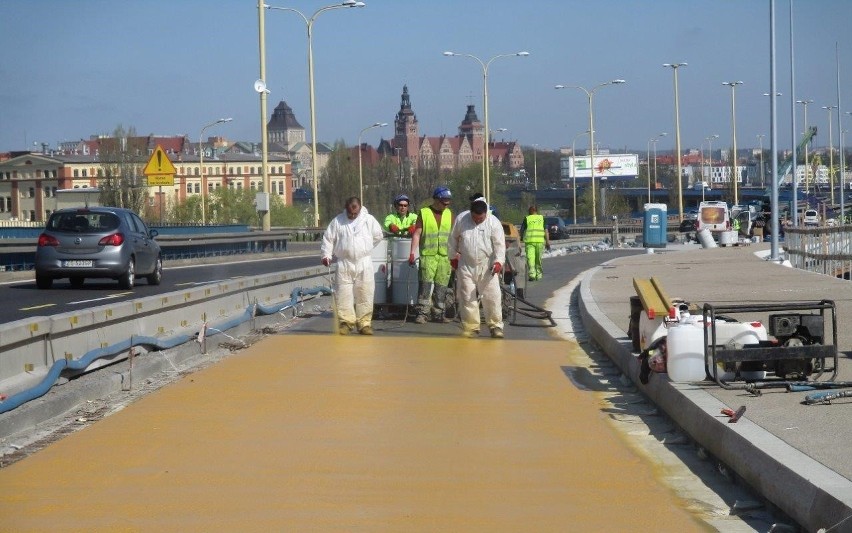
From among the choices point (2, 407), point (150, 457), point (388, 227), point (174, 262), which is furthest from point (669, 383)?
point (174, 262)

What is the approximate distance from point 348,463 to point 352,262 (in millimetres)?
7885

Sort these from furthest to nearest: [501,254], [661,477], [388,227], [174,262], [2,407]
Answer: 1. [174,262]
2. [388,227]
3. [501,254]
4. [2,407]
5. [661,477]

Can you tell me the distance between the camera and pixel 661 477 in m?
7.63

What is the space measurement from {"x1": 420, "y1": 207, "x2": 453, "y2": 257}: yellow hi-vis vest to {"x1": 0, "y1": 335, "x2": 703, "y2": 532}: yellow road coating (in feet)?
15.1

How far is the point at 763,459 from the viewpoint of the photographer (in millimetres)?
6828

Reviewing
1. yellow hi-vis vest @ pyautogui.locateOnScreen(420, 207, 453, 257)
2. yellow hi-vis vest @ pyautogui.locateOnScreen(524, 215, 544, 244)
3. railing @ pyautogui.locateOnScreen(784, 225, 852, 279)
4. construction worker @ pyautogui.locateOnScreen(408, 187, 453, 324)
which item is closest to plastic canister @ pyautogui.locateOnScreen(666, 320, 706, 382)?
construction worker @ pyautogui.locateOnScreen(408, 187, 453, 324)

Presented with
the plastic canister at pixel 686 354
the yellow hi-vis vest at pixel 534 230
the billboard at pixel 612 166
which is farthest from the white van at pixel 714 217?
the billboard at pixel 612 166

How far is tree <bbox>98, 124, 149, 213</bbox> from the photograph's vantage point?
3029 inches

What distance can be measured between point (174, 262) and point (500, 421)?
103 feet

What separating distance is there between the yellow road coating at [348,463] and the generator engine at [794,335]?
1409 millimetres

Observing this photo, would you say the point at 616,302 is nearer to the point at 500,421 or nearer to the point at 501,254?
the point at 501,254

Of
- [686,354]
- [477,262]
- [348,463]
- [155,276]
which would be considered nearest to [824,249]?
[155,276]

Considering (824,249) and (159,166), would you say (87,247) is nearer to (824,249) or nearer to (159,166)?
(159,166)

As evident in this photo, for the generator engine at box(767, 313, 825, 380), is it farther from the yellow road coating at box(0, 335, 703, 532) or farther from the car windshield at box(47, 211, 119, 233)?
the car windshield at box(47, 211, 119, 233)
